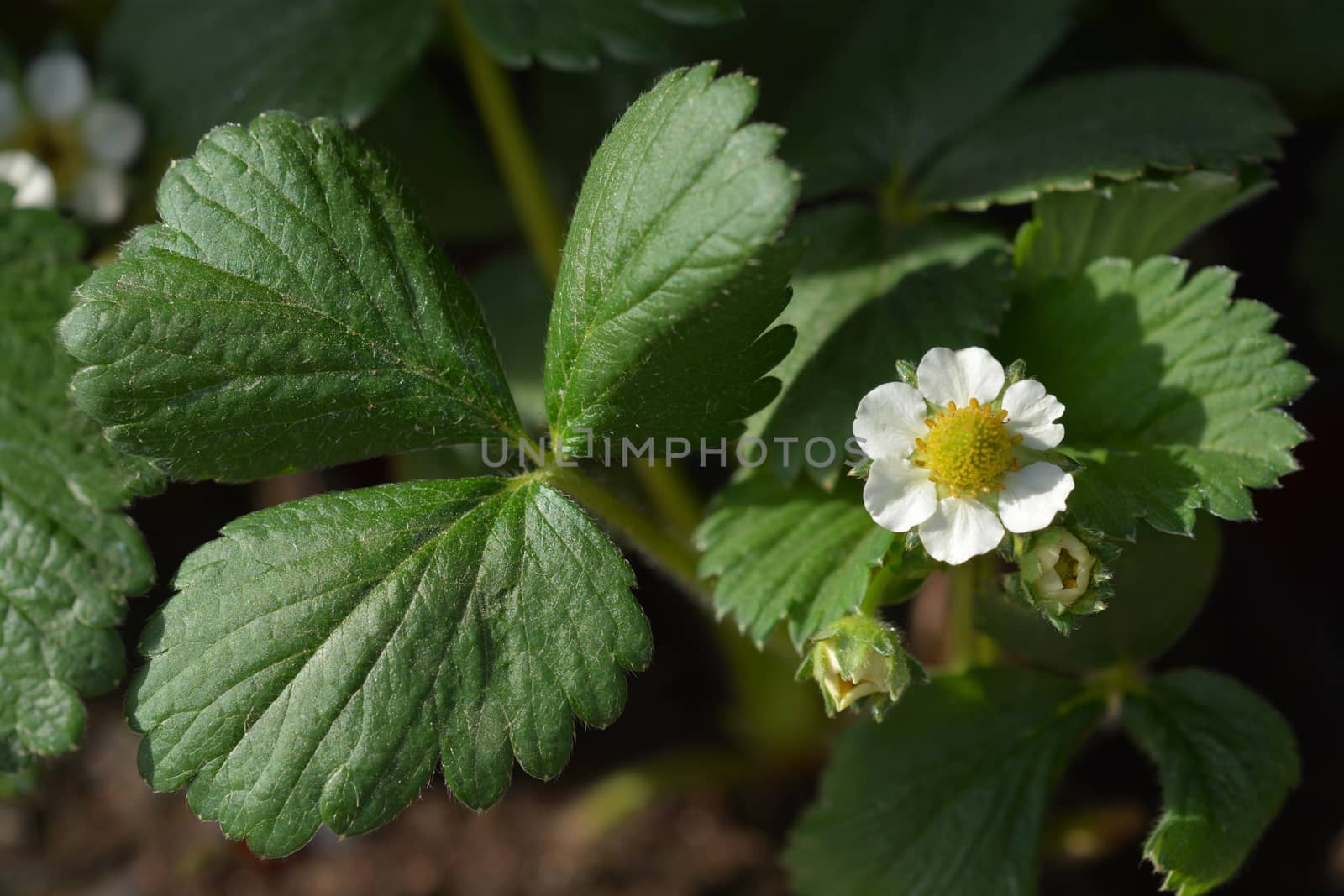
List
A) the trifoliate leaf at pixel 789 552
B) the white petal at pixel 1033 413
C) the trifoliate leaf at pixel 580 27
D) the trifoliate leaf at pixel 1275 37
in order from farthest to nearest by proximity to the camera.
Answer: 1. the trifoliate leaf at pixel 1275 37
2. the trifoliate leaf at pixel 580 27
3. the trifoliate leaf at pixel 789 552
4. the white petal at pixel 1033 413

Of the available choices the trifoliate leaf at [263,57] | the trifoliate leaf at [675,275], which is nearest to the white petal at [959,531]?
the trifoliate leaf at [675,275]

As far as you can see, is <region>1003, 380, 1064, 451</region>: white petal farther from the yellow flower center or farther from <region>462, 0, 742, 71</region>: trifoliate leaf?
<region>462, 0, 742, 71</region>: trifoliate leaf

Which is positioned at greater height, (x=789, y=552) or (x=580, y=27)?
(x=580, y=27)

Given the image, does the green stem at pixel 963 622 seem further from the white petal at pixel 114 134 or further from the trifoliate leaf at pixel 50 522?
the white petal at pixel 114 134

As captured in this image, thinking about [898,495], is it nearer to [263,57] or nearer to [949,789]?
[949,789]

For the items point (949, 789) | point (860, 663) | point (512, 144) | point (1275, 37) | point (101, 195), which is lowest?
point (949, 789)

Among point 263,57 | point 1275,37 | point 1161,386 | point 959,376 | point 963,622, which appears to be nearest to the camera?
point 959,376

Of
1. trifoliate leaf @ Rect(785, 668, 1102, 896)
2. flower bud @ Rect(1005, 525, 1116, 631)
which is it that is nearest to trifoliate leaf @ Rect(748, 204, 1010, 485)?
flower bud @ Rect(1005, 525, 1116, 631)

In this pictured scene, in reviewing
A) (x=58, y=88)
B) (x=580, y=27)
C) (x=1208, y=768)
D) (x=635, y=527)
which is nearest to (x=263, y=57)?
(x=58, y=88)
